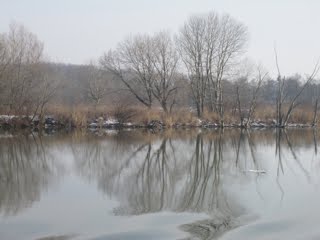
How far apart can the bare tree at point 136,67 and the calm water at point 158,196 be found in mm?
23628

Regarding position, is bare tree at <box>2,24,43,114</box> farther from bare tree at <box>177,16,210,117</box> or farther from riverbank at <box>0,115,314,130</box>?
bare tree at <box>177,16,210,117</box>

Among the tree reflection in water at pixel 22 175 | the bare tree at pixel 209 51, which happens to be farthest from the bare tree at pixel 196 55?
the tree reflection in water at pixel 22 175

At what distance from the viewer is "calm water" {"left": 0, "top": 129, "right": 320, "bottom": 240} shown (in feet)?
19.6

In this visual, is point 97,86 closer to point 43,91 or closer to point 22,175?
point 43,91

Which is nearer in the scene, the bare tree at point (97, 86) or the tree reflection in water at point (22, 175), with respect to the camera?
the tree reflection in water at point (22, 175)

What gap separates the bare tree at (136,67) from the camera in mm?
38281

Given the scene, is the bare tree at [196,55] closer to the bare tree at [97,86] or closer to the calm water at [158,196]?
the bare tree at [97,86]

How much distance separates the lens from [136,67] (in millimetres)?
38562

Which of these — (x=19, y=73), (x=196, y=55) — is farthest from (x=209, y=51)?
(x=19, y=73)

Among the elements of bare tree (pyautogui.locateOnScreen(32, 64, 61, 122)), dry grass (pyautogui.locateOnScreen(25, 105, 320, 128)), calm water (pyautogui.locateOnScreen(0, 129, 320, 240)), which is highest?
bare tree (pyautogui.locateOnScreen(32, 64, 61, 122))

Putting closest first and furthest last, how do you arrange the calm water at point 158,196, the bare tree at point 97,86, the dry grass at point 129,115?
the calm water at point 158,196, the dry grass at point 129,115, the bare tree at point 97,86

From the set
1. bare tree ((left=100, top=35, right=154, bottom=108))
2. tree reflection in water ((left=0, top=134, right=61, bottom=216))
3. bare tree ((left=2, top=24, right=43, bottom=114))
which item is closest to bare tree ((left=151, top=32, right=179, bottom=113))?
bare tree ((left=100, top=35, right=154, bottom=108))

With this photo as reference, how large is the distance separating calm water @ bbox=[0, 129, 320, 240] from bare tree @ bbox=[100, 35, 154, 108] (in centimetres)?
2363

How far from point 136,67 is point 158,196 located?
102 ft
